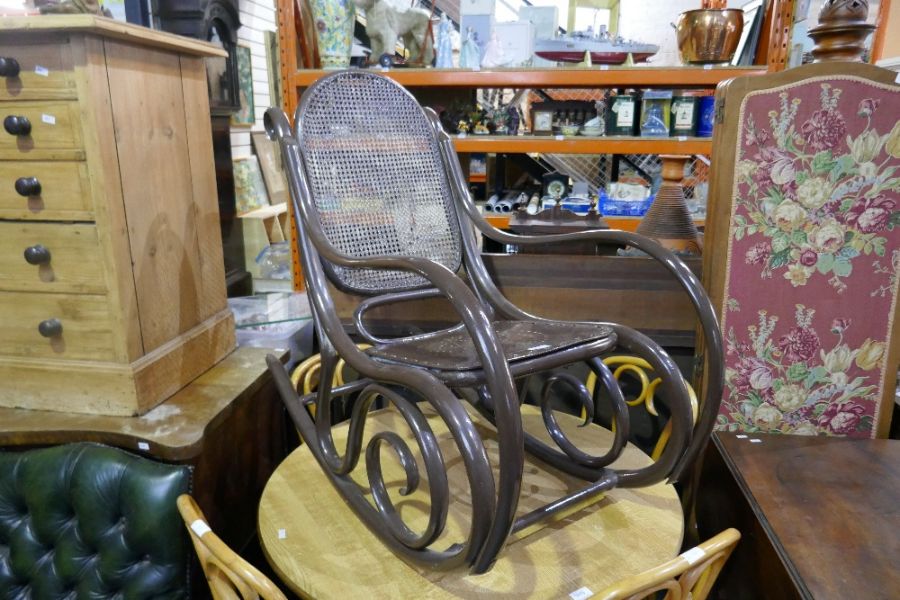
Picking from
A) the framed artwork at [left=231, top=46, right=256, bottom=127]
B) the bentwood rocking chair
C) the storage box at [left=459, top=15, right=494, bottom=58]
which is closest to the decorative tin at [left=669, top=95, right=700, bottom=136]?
the storage box at [left=459, top=15, right=494, bottom=58]

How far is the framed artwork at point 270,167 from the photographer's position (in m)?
4.03

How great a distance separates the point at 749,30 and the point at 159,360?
87.7 inches

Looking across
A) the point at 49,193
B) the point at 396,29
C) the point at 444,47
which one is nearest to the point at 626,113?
the point at 444,47

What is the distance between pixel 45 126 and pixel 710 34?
1.96m

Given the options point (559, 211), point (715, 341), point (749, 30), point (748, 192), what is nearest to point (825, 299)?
point (748, 192)

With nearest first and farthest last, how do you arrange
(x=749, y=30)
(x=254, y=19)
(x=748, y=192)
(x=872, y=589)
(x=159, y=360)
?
(x=872, y=589) → (x=159, y=360) → (x=748, y=192) → (x=749, y=30) → (x=254, y=19)

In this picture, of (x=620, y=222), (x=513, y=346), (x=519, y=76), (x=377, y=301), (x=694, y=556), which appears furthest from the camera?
(x=620, y=222)

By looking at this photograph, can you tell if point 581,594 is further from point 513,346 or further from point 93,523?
point 93,523

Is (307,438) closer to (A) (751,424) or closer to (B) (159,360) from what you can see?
(B) (159,360)

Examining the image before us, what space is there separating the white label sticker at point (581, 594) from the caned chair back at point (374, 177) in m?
0.77

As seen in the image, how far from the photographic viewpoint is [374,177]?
4.86 feet

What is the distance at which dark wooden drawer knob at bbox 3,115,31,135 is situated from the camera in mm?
1204

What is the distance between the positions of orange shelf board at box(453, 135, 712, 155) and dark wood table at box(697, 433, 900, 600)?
3.72 feet

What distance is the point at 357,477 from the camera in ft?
4.35
